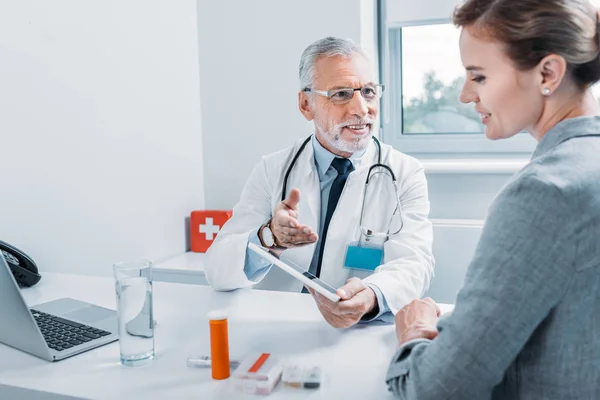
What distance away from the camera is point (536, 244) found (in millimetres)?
752

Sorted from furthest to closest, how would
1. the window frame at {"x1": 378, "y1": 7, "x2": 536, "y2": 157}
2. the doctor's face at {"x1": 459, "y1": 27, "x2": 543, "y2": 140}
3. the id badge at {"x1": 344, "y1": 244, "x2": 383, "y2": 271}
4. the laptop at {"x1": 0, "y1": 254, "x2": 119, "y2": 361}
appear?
the window frame at {"x1": 378, "y1": 7, "x2": 536, "y2": 157} < the id badge at {"x1": 344, "y1": 244, "x2": 383, "y2": 271} < the laptop at {"x1": 0, "y1": 254, "x2": 119, "y2": 361} < the doctor's face at {"x1": 459, "y1": 27, "x2": 543, "y2": 140}

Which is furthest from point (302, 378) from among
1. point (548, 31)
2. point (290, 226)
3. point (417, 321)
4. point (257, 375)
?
point (548, 31)

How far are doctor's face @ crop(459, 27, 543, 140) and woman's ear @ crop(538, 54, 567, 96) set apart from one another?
1cm

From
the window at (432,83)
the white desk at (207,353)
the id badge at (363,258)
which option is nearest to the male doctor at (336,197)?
the id badge at (363,258)

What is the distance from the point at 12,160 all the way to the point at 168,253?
920 millimetres

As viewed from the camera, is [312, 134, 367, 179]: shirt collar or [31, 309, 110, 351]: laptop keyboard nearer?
[31, 309, 110, 351]: laptop keyboard

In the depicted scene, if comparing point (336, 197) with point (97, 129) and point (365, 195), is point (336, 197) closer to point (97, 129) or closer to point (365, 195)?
point (365, 195)

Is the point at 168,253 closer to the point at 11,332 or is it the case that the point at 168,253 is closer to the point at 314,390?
the point at 11,332

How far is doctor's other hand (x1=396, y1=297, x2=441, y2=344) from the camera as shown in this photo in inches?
38.9

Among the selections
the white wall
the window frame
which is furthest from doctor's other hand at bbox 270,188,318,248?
the window frame

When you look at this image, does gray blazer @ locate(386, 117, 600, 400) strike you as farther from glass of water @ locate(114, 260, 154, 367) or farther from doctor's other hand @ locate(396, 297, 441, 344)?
glass of water @ locate(114, 260, 154, 367)

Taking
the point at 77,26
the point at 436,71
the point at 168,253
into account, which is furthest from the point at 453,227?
the point at 77,26

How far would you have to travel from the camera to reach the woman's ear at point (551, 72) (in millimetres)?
822

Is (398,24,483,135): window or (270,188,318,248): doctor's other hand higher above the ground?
(398,24,483,135): window
